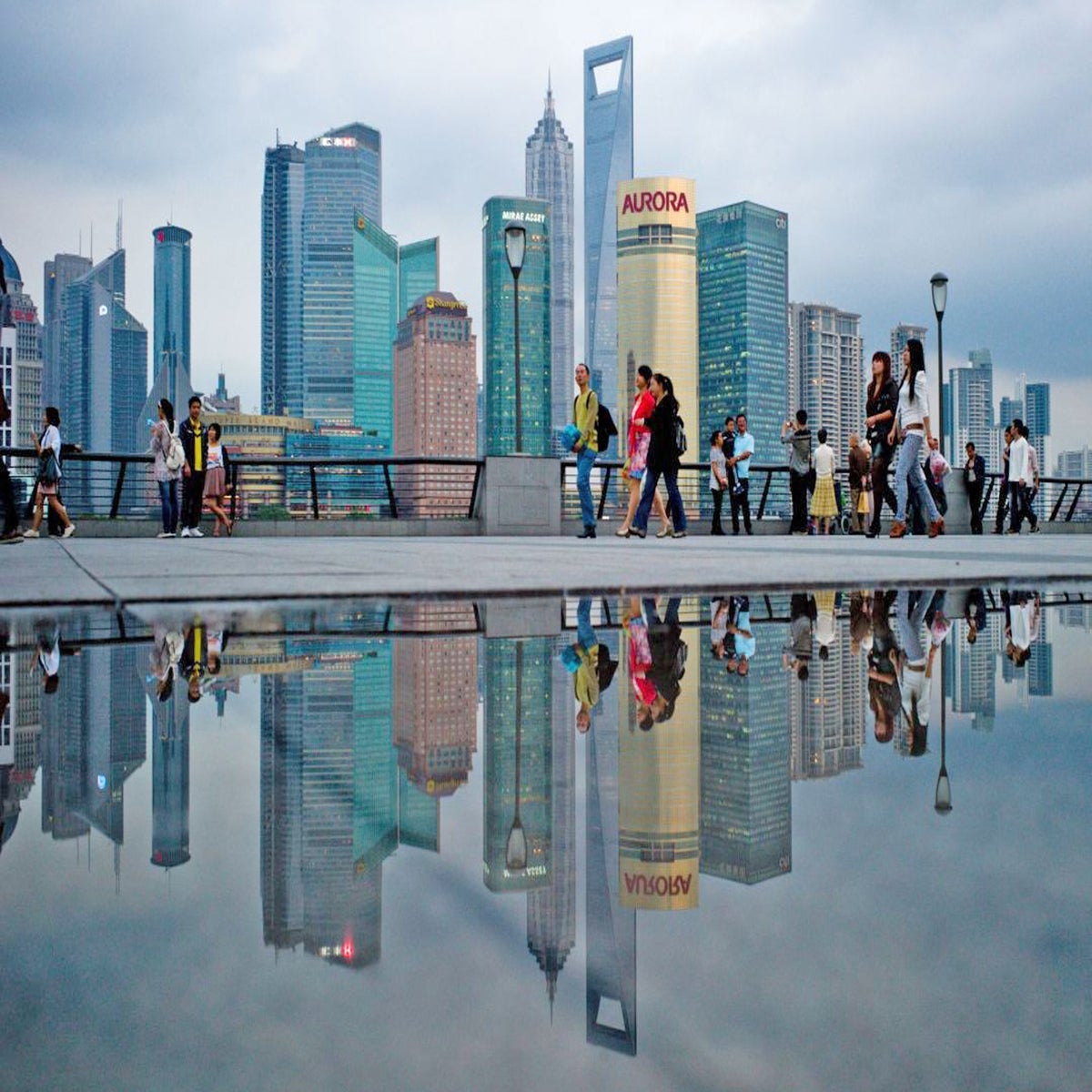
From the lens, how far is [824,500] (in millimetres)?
20547

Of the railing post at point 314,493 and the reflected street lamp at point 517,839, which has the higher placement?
the railing post at point 314,493

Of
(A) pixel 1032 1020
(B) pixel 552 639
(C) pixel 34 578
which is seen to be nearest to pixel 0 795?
(A) pixel 1032 1020

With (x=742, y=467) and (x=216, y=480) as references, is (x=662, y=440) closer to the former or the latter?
(x=742, y=467)

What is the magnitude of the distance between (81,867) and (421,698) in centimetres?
129

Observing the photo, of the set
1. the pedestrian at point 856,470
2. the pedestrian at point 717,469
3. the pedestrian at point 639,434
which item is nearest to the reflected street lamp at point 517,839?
the pedestrian at point 639,434

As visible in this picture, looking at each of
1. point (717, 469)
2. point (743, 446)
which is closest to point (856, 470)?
point (717, 469)

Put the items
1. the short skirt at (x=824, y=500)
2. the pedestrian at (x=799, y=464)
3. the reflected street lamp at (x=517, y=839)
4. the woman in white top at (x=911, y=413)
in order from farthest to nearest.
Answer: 1. the short skirt at (x=824, y=500)
2. the pedestrian at (x=799, y=464)
3. the woman in white top at (x=911, y=413)
4. the reflected street lamp at (x=517, y=839)

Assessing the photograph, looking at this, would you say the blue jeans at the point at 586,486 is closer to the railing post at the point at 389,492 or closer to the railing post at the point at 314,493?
the railing post at the point at 389,492

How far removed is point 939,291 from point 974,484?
4279mm

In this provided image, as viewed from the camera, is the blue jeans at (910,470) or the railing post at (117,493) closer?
the blue jeans at (910,470)

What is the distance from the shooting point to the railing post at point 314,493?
66.5 feet

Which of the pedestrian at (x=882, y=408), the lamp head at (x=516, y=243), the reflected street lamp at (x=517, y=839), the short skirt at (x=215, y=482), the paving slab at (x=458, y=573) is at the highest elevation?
the lamp head at (x=516, y=243)

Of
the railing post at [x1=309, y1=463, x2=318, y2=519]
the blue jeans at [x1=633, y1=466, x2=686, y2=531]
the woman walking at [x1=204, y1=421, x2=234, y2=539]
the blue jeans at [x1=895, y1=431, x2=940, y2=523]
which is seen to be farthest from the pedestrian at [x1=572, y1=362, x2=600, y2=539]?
the woman walking at [x1=204, y1=421, x2=234, y2=539]

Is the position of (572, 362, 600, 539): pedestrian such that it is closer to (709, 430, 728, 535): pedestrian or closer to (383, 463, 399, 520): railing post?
(709, 430, 728, 535): pedestrian
